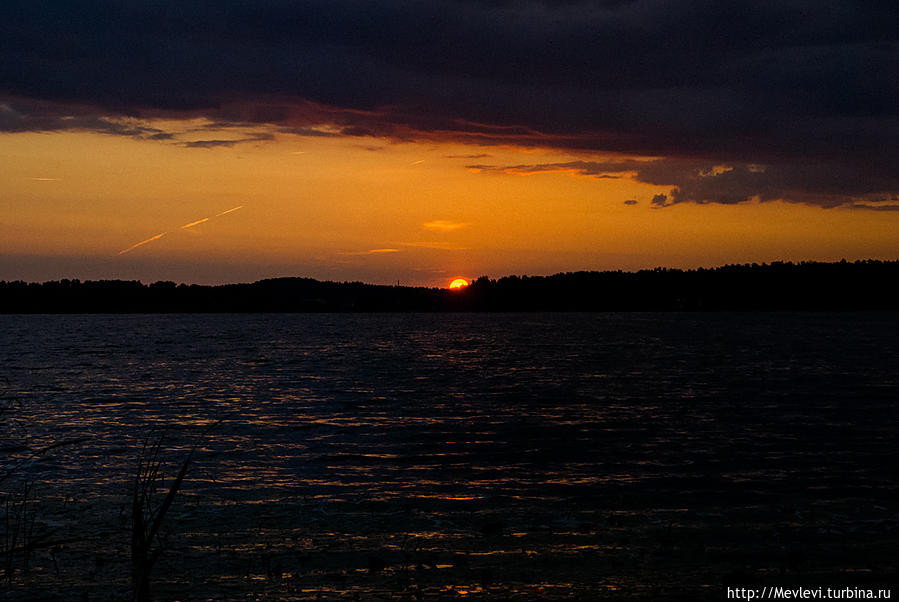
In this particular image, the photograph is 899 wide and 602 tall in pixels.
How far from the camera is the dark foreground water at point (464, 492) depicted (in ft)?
47.8

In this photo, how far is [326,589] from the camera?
1379cm

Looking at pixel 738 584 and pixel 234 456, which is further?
pixel 234 456

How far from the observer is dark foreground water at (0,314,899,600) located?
14562mm

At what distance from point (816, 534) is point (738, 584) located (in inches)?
172

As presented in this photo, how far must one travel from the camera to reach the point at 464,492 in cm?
2188

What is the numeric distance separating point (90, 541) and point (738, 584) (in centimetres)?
1325

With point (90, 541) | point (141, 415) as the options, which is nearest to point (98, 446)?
point (141, 415)

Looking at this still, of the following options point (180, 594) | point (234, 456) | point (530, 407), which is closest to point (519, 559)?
point (180, 594)

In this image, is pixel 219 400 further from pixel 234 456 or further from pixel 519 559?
pixel 519 559

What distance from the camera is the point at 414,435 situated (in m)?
33.0

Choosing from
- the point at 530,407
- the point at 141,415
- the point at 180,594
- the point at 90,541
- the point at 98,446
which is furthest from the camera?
the point at 530,407

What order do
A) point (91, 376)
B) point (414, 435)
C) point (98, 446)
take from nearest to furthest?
point (98, 446) < point (414, 435) < point (91, 376)

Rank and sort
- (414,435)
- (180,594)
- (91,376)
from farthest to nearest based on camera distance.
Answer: (91,376) → (414,435) → (180,594)

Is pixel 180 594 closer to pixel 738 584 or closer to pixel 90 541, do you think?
pixel 90 541
